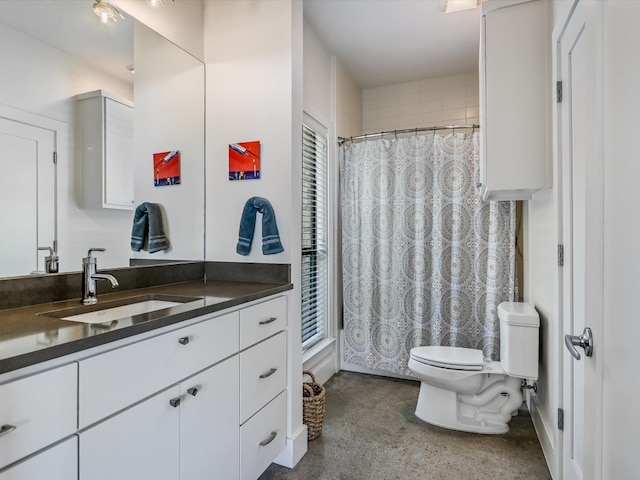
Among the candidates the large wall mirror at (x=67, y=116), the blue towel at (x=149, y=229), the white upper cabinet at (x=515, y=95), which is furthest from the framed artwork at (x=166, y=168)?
the white upper cabinet at (x=515, y=95)

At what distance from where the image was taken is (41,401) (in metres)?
0.84

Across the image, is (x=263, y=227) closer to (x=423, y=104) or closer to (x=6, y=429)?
(x=6, y=429)

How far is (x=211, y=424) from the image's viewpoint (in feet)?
4.49

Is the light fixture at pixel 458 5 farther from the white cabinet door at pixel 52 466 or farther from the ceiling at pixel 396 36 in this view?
the white cabinet door at pixel 52 466

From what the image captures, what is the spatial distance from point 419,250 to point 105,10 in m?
2.43

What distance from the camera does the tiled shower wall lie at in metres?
3.41

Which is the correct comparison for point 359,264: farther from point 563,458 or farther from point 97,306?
point 97,306

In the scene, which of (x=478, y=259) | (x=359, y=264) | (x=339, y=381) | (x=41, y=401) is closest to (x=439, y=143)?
(x=478, y=259)

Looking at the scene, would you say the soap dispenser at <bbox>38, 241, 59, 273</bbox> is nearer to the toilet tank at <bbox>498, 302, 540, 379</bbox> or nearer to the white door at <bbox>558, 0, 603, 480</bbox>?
the white door at <bbox>558, 0, 603, 480</bbox>

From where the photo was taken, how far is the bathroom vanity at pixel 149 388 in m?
0.83

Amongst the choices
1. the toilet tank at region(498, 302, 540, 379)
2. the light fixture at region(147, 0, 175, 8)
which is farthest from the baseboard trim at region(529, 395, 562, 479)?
the light fixture at region(147, 0, 175, 8)

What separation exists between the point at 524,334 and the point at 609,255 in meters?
1.54

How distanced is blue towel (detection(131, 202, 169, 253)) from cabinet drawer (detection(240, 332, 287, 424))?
80cm

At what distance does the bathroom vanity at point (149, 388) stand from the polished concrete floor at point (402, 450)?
321 millimetres
